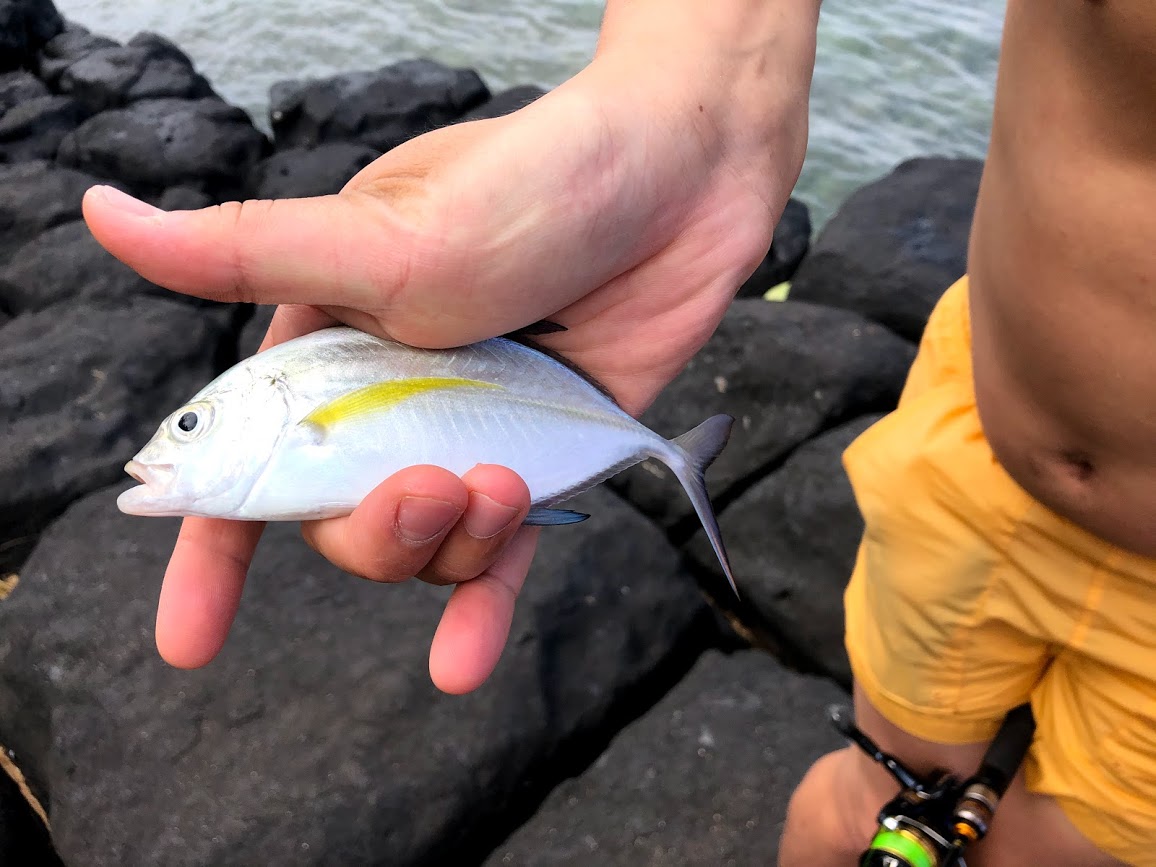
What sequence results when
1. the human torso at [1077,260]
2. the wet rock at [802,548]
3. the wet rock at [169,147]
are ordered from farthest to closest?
the wet rock at [169,147], the wet rock at [802,548], the human torso at [1077,260]

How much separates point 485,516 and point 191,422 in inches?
20.0

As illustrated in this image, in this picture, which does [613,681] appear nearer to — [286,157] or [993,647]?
[993,647]

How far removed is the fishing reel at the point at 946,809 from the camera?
1627 mm

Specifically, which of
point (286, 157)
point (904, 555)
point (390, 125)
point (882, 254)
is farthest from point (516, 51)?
point (904, 555)

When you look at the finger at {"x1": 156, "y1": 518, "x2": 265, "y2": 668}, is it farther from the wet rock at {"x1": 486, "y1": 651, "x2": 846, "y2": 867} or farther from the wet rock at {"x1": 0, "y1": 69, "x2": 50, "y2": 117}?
the wet rock at {"x1": 0, "y1": 69, "x2": 50, "y2": 117}

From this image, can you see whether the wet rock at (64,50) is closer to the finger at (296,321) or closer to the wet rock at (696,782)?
the finger at (296,321)

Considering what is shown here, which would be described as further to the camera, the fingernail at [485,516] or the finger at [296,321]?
the finger at [296,321]

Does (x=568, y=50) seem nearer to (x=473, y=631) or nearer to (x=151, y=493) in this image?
(x=473, y=631)

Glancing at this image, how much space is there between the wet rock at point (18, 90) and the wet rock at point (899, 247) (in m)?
7.08

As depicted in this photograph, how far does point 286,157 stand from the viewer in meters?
6.27

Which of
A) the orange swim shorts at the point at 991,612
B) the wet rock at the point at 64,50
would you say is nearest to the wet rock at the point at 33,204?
the wet rock at the point at 64,50

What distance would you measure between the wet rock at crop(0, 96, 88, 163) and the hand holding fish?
262 inches

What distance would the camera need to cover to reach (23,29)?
352 inches

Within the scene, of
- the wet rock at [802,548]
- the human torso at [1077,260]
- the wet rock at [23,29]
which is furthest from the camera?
the wet rock at [23,29]
